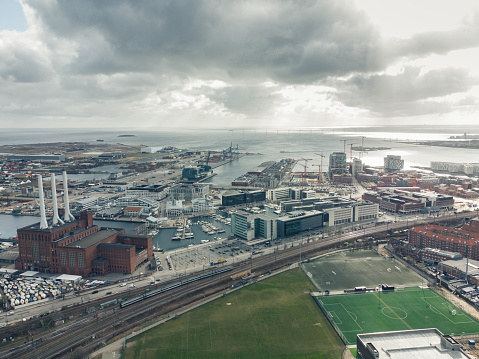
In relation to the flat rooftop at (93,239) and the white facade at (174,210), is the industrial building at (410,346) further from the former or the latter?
the white facade at (174,210)

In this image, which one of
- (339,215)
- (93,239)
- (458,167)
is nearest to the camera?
(93,239)

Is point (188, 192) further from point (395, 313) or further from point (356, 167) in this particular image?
point (356, 167)

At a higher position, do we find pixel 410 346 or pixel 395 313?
pixel 410 346

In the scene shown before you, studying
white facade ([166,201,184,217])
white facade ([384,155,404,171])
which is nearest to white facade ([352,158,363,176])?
white facade ([384,155,404,171])

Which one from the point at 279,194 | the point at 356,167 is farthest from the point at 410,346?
the point at 356,167

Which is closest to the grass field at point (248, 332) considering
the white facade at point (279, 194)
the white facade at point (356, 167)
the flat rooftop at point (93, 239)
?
the flat rooftop at point (93, 239)

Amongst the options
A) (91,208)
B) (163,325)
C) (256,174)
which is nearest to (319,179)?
(256,174)
